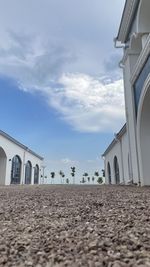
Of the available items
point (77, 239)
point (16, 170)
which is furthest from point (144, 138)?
Result: point (16, 170)

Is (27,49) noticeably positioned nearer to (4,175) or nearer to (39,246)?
(39,246)

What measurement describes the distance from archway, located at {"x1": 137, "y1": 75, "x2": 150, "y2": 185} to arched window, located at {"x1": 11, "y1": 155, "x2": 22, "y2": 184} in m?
20.1

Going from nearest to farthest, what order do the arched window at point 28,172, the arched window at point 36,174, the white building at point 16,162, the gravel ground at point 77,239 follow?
the gravel ground at point 77,239, the white building at point 16,162, the arched window at point 28,172, the arched window at point 36,174

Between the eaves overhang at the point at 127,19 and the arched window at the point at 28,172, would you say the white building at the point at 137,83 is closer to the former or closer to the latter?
the eaves overhang at the point at 127,19

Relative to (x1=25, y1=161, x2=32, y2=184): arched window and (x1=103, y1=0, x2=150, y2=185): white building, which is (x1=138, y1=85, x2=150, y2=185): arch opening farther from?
(x1=25, y1=161, x2=32, y2=184): arched window

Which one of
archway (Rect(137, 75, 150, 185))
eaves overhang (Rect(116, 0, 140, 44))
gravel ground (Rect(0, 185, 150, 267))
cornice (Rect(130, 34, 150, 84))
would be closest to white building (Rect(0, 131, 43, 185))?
eaves overhang (Rect(116, 0, 140, 44))

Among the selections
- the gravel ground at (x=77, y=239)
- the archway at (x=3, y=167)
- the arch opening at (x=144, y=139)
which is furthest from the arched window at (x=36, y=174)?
the gravel ground at (x=77, y=239)

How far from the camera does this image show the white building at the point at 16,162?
24.3 m

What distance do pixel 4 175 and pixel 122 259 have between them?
2419 cm

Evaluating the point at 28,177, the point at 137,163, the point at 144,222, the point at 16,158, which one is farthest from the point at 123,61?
the point at 28,177

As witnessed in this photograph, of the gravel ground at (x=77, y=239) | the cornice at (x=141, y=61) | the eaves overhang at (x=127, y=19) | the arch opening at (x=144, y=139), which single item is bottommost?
the gravel ground at (x=77, y=239)

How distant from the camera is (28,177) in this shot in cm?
3266

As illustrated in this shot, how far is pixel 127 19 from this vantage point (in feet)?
31.9

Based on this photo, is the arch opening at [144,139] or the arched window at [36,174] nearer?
the arch opening at [144,139]
